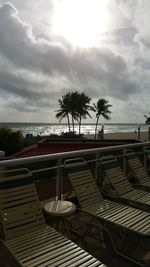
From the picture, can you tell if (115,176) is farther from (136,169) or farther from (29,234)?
(29,234)

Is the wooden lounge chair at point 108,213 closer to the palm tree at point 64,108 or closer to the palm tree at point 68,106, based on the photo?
the palm tree at point 68,106

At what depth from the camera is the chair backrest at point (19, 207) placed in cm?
298

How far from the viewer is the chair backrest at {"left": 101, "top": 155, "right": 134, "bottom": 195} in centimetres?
457

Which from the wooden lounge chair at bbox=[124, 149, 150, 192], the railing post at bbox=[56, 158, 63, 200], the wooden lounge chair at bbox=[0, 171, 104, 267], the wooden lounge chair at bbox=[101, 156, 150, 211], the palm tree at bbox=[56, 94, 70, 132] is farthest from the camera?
the palm tree at bbox=[56, 94, 70, 132]

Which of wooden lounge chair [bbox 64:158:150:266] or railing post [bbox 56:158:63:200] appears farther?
railing post [bbox 56:158:63:200]

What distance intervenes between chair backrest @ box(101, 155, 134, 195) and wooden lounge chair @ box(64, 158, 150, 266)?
19.2 inches

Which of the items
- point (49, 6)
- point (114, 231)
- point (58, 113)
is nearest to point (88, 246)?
point (114, 231)

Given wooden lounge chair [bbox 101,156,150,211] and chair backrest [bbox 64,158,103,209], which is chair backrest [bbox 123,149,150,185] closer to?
wooden lounge chair [bbox 101,156,150,211]

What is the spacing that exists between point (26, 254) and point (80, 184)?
63.1 inches

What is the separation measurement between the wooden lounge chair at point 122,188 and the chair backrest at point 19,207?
1.64 meters

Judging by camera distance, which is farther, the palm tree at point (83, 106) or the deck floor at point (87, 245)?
the palm tree at point (83, 106)

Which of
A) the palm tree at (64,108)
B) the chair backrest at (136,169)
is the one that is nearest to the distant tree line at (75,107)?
the palm tree at (64,108)

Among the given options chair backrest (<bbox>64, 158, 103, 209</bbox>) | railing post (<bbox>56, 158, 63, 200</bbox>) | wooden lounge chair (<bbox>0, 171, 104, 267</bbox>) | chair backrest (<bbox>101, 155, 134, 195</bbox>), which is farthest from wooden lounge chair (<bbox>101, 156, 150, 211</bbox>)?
wooden lounge chair (<bbox>0, 171, 104, 267</bbox>)

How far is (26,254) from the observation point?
2.58 metres
